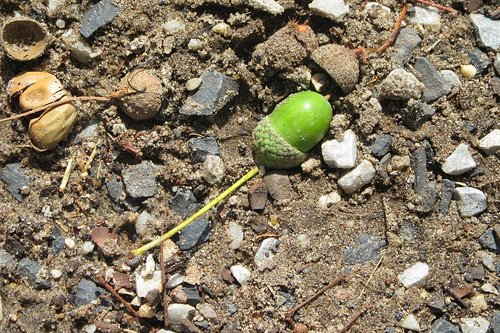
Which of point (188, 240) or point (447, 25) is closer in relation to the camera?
point (188, 240)

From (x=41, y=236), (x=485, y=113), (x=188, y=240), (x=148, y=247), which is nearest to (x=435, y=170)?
(x=485, y=113)

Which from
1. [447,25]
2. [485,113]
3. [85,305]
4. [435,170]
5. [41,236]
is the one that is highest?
[447,25]

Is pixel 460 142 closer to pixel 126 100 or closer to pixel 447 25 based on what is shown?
pixel 447 25

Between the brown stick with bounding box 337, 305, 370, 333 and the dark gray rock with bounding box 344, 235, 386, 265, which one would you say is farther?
the dark gray rock with bounding box 344, 235, 386, 265

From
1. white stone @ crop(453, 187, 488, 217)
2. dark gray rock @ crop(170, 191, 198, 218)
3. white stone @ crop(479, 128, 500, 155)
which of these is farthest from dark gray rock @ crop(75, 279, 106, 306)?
white stone @ crop(479, 128, 500, 155)

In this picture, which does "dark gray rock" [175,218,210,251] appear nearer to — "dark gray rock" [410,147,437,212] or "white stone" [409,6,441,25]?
"dark gray rock" [410,147,437,212]

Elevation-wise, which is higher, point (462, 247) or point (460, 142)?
point (460, 142)
